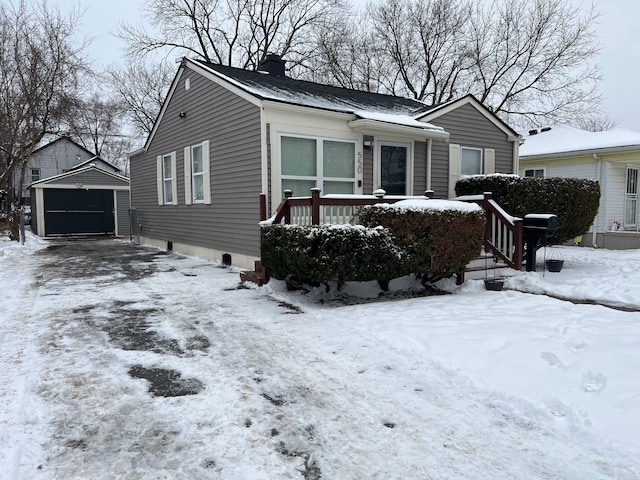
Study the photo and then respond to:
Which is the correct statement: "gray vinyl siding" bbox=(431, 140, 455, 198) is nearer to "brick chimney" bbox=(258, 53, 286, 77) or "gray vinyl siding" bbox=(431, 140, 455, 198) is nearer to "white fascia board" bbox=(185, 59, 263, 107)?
"white fascia board" bbox=(185, 59, 263, 107)

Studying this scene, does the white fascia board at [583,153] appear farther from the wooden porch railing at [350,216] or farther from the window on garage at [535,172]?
the wooden porch railing at [350,216]

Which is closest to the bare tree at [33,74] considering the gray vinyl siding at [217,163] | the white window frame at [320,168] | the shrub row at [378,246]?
the gray vinyl siding at [217,163]

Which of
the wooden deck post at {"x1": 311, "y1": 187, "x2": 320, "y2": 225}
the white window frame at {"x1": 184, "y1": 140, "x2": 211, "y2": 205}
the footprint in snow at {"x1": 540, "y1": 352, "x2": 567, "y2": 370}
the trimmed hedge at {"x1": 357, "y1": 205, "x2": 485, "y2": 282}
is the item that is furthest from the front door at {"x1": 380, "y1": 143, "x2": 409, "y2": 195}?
the footprint in snow at {"x1": 540, "y1": 352, "x2": 567, "y2": 370}

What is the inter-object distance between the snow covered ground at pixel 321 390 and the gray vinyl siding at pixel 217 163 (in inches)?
130

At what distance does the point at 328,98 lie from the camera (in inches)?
406

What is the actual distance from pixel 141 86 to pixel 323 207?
2863cm

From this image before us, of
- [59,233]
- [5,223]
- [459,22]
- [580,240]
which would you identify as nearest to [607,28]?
[459,22]

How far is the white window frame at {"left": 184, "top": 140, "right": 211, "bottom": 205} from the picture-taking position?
33.9ft

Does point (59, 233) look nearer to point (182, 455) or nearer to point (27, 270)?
point (27, 270)

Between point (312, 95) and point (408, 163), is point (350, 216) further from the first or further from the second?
point (312, 95)

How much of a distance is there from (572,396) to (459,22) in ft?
84.5

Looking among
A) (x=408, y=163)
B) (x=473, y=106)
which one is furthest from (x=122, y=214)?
(x=473, y=106)

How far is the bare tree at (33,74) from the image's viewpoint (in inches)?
711

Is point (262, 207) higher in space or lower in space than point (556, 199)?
lower
